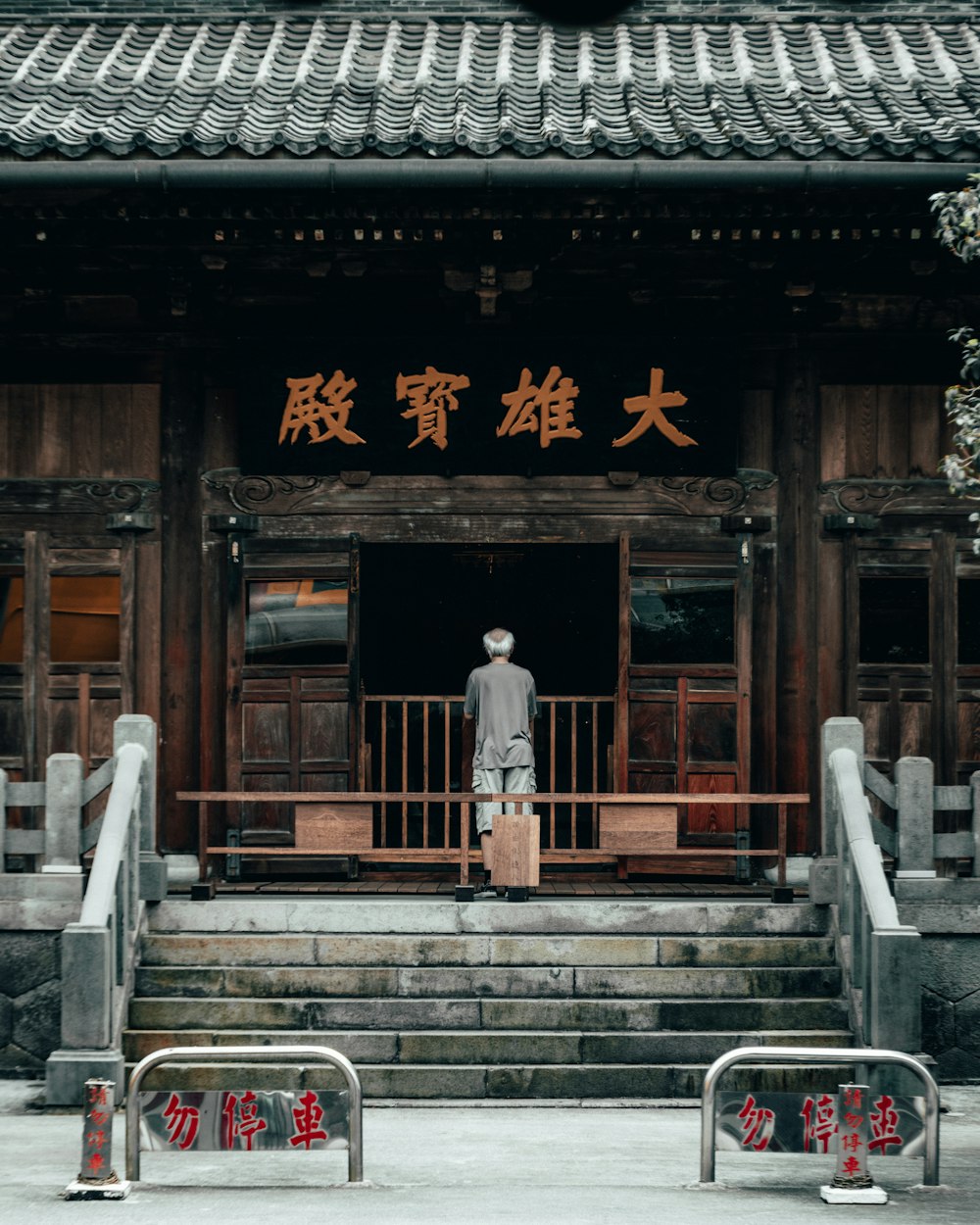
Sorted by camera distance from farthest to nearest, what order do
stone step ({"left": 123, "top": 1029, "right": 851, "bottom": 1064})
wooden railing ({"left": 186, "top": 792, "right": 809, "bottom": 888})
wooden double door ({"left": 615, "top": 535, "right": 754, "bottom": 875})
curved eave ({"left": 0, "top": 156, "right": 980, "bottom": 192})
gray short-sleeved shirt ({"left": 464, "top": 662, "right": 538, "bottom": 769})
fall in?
wooden double door ({"left": 615, "top": 535, "right": 754, "bottom": 875}), gray short-sleeved shirt ({"left": 464, "top": 662, "right": 538, "bottom": 769}), wooden railing ({"left": 186, "top": 792, "right": 809, "bottom": 888}), curved eave ({"left": 0, "top": 156, "right": 980, "bottom": 192}), stone step ({"left": 123, "top": 1029, "right": 851, "bottom": 1064})

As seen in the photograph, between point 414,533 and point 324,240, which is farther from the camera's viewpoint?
point 414,533

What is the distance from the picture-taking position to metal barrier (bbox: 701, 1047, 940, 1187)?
724cm

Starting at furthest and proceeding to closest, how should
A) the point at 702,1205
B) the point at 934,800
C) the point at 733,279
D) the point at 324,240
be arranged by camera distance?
the point at 733,279 → the point at 324,240 → the point at 934,800 → the point at 702,1205

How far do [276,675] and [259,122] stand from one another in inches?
171

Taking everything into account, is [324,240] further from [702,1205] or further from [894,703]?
[702,1205]

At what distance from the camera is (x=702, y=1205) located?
7.32 meters

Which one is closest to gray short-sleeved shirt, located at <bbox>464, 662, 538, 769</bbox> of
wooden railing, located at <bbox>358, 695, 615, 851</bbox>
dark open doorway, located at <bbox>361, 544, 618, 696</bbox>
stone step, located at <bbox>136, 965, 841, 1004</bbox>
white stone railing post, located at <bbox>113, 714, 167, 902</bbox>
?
stone step, located at <bbox>136, 965, 841, 1004</bbox>

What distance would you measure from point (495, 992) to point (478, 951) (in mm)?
314

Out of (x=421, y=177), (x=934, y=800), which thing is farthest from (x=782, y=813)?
(x=421, y=177)

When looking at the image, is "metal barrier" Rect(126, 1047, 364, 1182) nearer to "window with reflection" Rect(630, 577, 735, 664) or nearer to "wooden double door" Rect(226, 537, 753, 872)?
"wooden double door" Rect(226, 537, 753, 872)

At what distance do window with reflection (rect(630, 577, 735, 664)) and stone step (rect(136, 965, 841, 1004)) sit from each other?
3.08m

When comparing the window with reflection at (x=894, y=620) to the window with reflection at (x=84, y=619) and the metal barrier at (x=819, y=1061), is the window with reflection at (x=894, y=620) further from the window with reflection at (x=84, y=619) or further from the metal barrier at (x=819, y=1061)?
the window with reflection at (x=84, y=619)

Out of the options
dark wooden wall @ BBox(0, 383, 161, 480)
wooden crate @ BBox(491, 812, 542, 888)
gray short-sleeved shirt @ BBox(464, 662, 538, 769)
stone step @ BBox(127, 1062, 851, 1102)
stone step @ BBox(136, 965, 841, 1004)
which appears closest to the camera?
stone step @ BBox(127, 1062, 851, 1102)

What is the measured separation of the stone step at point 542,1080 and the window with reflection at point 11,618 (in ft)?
14.1
